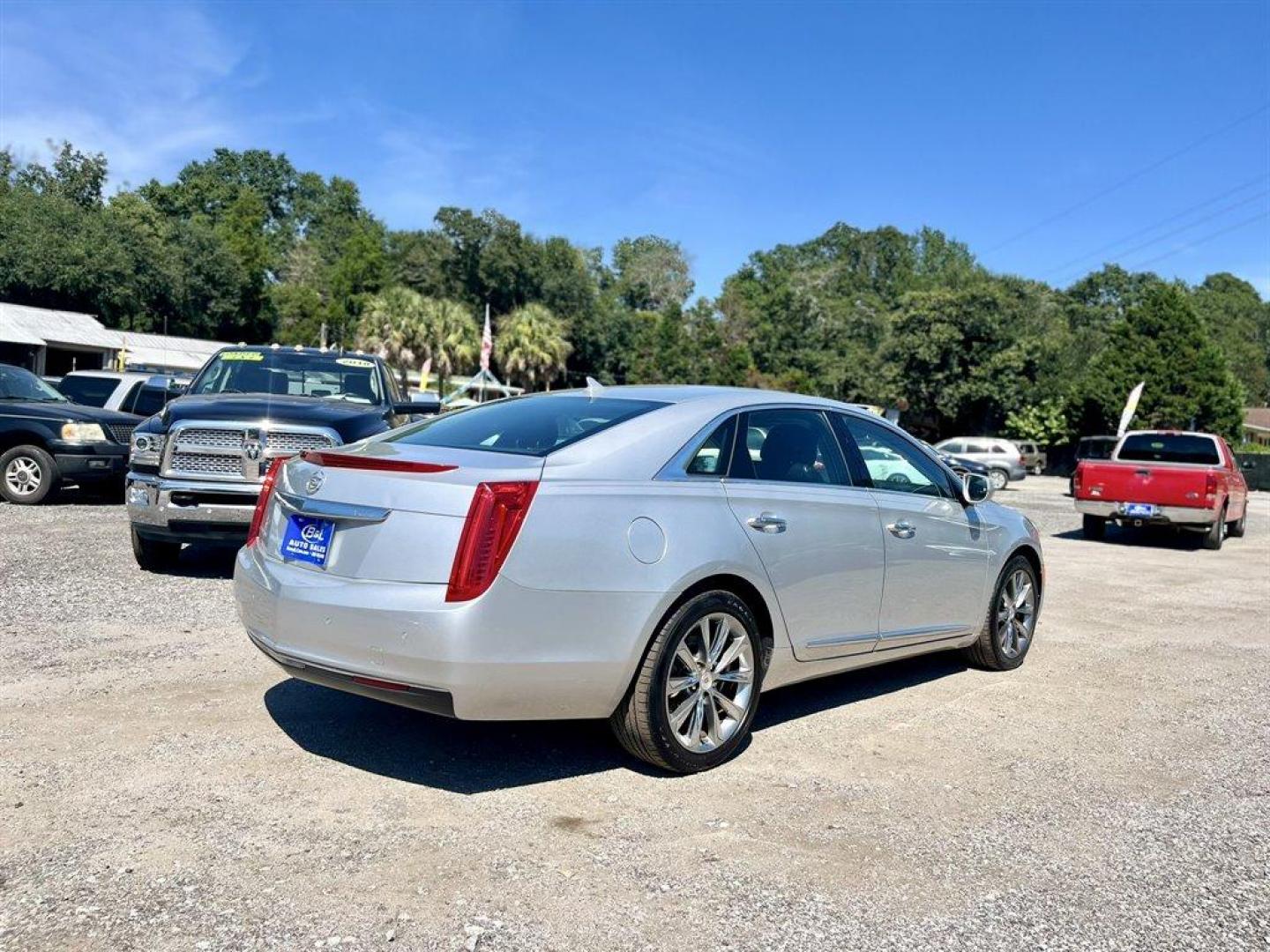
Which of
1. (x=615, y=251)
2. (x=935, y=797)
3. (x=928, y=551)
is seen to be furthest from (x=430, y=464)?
(x=615, y=251)

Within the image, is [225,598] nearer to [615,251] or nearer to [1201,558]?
[1201,558]

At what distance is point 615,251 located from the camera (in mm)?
113625

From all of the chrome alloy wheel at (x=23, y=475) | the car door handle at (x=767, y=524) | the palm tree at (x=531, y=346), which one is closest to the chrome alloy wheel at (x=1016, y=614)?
the car door handle at (x=767, y=524)

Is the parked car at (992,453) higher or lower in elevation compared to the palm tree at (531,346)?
lower

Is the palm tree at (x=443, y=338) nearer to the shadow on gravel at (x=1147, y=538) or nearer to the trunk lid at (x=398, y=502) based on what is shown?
the shadow on gravel at (x=1147, y=538)

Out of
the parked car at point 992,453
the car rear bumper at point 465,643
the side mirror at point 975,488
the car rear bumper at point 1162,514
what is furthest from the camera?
the parked car at point 992,453

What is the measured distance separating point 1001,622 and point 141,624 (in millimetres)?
5419

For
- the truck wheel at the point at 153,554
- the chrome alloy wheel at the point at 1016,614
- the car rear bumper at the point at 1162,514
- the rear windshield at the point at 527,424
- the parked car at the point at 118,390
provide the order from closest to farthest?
the rear windshield at the point at 527,424, the chrome alloy wheel at the point at 1016,614, the truck wheel at the point at 153,554, the car rear bumper at the point at 1162,514, the parked car at the point at 118,390

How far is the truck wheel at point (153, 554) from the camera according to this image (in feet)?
29.2

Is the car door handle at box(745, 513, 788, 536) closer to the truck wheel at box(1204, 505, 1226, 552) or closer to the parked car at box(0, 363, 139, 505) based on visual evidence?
the parked car at box(0, 363, 139, 505)

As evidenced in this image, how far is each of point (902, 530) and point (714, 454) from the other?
1.39m

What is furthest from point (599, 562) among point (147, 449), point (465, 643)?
point (147, 449)

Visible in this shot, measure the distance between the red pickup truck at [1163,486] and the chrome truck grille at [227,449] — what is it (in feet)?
37.4

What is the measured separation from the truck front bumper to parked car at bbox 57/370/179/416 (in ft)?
28.6
